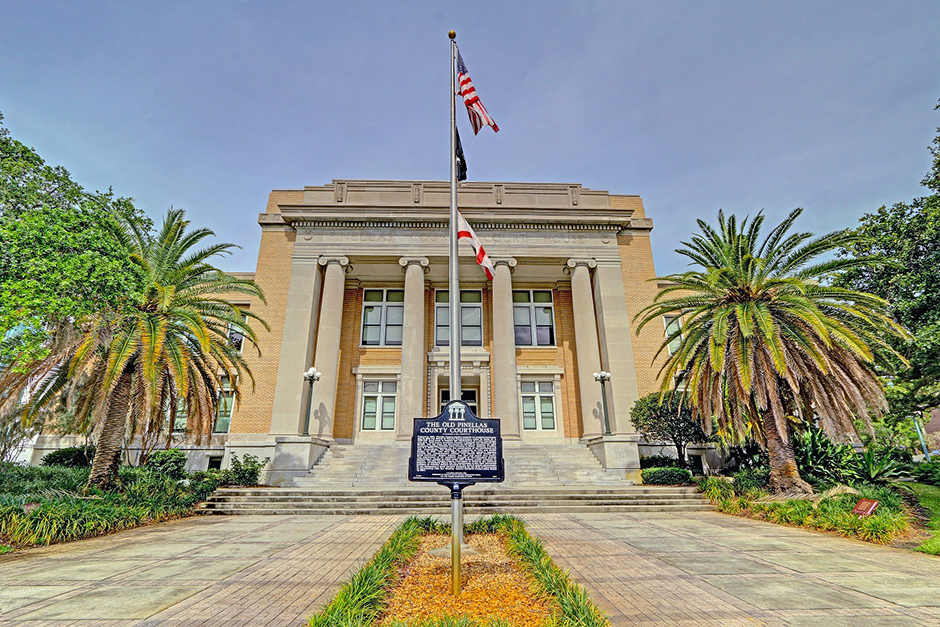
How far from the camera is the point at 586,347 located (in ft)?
71.6

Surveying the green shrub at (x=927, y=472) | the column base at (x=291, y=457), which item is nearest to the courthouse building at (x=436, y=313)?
the column base at (x=291, y=457)

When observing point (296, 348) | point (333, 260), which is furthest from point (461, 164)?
point (333, 260)

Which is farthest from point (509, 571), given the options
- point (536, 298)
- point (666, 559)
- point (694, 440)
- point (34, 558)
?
point (536, 298)

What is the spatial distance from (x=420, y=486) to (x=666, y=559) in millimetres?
9663

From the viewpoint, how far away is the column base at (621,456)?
17.9m

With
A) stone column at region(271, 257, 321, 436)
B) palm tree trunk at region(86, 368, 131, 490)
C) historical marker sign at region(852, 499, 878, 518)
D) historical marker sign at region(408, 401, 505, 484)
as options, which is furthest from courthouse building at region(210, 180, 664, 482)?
historical marker sign at region(408, 401, 505, 484)

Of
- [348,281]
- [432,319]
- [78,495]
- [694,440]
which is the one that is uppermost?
[348,281]

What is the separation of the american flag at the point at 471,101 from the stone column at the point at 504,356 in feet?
42.3

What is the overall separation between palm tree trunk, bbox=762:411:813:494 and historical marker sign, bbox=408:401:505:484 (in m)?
10.9

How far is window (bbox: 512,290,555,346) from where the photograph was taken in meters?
25.0

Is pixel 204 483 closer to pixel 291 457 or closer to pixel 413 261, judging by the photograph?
pixel 291 457

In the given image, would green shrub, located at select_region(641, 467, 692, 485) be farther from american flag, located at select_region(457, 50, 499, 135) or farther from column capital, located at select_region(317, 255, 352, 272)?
column capital, located at select_region(317, 255, 352, 272)

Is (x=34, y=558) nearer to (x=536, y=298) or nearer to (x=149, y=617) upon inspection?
(x=149, y=617)

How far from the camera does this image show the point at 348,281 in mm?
25281
